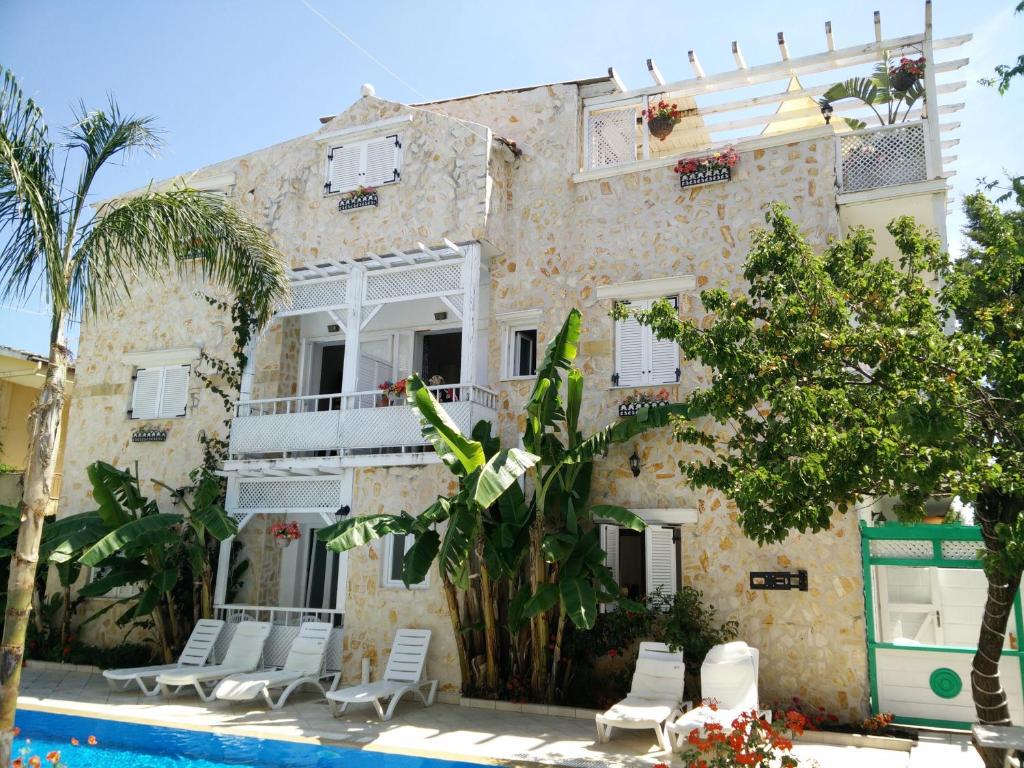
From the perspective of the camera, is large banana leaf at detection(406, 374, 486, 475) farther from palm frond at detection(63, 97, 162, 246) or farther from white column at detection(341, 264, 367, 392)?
palm frond at detection(63, 97, 162, 246)

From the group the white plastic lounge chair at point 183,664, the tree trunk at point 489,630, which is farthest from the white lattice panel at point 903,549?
the white plastic lounge chair at point 183,664

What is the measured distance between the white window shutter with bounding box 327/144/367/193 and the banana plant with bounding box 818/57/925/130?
8.28 m

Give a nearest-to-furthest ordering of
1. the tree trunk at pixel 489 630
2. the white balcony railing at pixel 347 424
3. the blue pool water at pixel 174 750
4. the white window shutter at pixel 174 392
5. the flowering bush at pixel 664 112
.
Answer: the blue pool water at pixel 174 750 < the tree trunk at pixel 489 630 < the white balcony railing at pixel 347 424 < the flowering bush at pixel 664 112 < the white window shutter at pixel 174 392

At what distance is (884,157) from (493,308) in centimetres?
667

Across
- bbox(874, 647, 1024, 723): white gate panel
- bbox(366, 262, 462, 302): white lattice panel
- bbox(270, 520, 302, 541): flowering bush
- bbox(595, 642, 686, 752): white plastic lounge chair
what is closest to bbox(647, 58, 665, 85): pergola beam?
bbox(366, 262, 462, 302): white lattice panel

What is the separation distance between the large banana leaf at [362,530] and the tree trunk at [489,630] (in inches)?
50.6

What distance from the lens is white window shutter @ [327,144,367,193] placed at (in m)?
16.1

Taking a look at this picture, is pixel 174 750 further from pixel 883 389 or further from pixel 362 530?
pixel 883 389

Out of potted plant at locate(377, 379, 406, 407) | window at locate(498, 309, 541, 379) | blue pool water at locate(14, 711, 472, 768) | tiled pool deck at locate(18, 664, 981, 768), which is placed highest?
window at locate(498, 309, 541, 379)

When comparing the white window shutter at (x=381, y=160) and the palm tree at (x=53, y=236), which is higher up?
the white window shutter at (x=381, y=160)

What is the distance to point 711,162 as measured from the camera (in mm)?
13727

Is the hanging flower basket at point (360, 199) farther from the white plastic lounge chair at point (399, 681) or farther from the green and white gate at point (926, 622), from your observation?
the green and white gate at point (926, 622)

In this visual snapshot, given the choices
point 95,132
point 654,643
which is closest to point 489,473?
point 654,643

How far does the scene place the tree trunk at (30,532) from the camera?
721 cm
